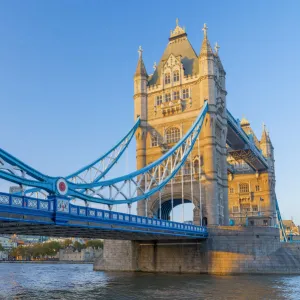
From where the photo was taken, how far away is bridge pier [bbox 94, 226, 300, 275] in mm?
45844

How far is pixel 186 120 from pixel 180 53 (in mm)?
10690

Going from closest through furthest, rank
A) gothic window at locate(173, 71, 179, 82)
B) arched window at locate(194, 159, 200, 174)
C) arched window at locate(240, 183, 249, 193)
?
arched window at locate(194, 159, 200, 174), gothic window at locate(173, 71, 179, 82), arched window at locate(240, 183, 249, 193)

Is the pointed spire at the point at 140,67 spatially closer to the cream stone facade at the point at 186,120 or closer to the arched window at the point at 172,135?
the cream stone facade at the point at 186,120

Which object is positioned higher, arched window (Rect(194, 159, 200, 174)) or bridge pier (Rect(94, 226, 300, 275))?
arched window (Rect(194, 159, 200, 174))

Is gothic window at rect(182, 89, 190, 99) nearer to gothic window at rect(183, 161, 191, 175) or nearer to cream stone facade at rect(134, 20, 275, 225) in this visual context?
cream stone facade at rect(134, 20, 275, 225)

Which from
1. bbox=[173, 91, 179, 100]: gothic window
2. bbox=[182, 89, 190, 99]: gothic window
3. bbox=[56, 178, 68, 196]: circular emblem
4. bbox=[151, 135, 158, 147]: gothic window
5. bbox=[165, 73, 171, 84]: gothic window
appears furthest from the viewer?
bbox=[165, 73, 171, 84]: gothic window

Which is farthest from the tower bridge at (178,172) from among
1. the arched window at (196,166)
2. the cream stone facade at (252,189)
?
the cream stone facade at (252,189)

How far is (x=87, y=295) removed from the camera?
30422 millimetres

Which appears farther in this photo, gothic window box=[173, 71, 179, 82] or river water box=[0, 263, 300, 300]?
gothic window box=[173, 71, 179, 82]

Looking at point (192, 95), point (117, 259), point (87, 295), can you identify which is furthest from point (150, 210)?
point (87, 295)

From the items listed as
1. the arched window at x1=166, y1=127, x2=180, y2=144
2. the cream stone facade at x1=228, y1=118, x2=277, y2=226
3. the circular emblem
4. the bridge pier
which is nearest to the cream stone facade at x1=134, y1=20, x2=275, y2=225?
the arched window at x1=166, y1=127, x2=180, y2=144

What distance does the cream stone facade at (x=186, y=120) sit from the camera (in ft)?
176

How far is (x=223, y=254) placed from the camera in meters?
46.6

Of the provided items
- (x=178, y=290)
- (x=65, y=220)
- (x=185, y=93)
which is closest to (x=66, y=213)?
(x=65, y=220)
